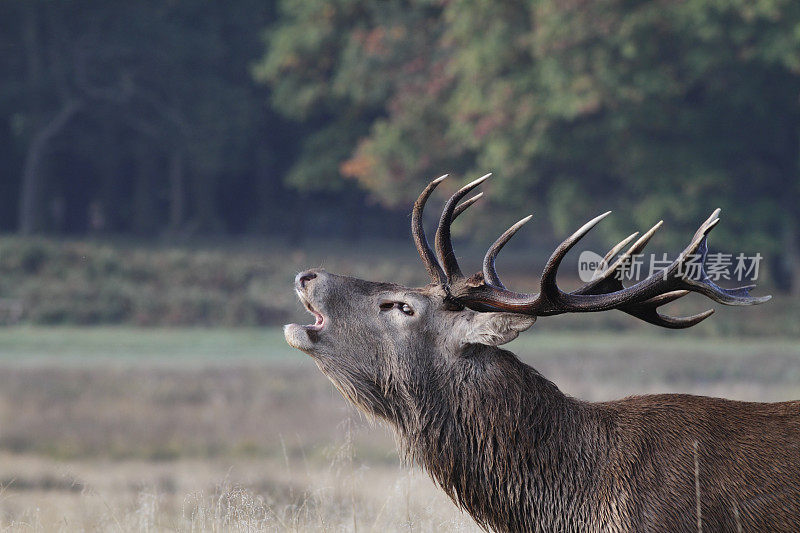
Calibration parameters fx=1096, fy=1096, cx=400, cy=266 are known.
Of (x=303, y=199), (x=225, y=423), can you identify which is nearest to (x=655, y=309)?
(x=225, y=423)

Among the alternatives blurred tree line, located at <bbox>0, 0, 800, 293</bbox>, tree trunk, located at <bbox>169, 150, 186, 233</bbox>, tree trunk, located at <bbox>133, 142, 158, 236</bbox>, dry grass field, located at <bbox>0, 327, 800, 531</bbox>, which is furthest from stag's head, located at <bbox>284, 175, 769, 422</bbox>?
tree trunk, located at <bbox>133, 142, 158, 236</bbox>

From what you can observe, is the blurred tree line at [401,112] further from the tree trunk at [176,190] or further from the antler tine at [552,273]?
the antler tine at [552,273]

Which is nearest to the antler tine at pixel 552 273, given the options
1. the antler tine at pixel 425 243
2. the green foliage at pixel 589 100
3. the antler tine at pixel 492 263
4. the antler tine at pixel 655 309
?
the antler tine at pixel 492 263

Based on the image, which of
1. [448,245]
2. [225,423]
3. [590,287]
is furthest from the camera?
[225,423]

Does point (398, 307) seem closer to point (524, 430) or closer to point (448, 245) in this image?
point (448, 245)

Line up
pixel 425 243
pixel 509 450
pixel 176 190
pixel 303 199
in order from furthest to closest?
pixel 303 199
pixel 176 190
pixel 425 243
pixel 509 450

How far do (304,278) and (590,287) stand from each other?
1.24 m

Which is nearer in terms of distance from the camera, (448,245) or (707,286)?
(707,286)

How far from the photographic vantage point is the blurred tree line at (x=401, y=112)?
23.5 m

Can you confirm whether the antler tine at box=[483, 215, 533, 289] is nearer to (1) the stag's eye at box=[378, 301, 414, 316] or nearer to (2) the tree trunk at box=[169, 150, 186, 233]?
(1) the stag's eye at box=[378, 301, 414, 316]

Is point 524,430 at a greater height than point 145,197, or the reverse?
point 145,197

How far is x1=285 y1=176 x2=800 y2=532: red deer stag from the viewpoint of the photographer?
4383mm

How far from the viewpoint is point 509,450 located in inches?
181

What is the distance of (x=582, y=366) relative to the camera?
54.1ft
